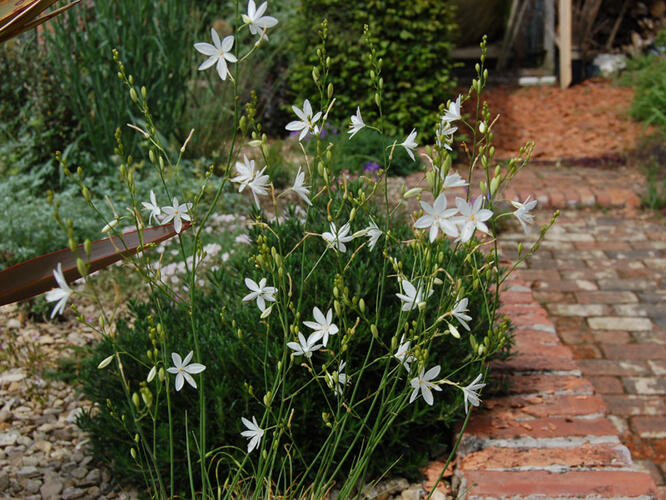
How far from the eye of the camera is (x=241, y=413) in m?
1.94

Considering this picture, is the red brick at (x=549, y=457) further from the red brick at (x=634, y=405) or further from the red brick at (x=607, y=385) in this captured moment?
the red brick at (x=607, y=385)

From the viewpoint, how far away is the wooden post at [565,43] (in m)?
7.95

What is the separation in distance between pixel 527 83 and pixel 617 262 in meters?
4.88

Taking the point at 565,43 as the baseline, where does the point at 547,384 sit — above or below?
above

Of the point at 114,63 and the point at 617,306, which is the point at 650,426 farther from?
the point at 114,63

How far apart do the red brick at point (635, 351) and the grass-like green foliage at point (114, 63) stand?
116 inches

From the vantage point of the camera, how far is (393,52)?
19.7 ft

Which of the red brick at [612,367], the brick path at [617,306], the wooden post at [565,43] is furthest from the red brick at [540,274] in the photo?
the wooden post at [565,43]

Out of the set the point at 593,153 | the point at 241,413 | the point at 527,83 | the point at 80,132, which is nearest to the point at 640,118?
the point at 593,153

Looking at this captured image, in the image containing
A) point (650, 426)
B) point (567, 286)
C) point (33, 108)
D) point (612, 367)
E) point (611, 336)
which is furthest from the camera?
point (33, 108)

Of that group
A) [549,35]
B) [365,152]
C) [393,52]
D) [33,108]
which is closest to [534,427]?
[365,152]

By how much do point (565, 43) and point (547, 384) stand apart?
22.2 feet

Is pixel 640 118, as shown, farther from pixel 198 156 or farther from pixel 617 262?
pixel 198 156

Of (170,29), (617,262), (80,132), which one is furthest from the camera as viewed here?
(80,132)
